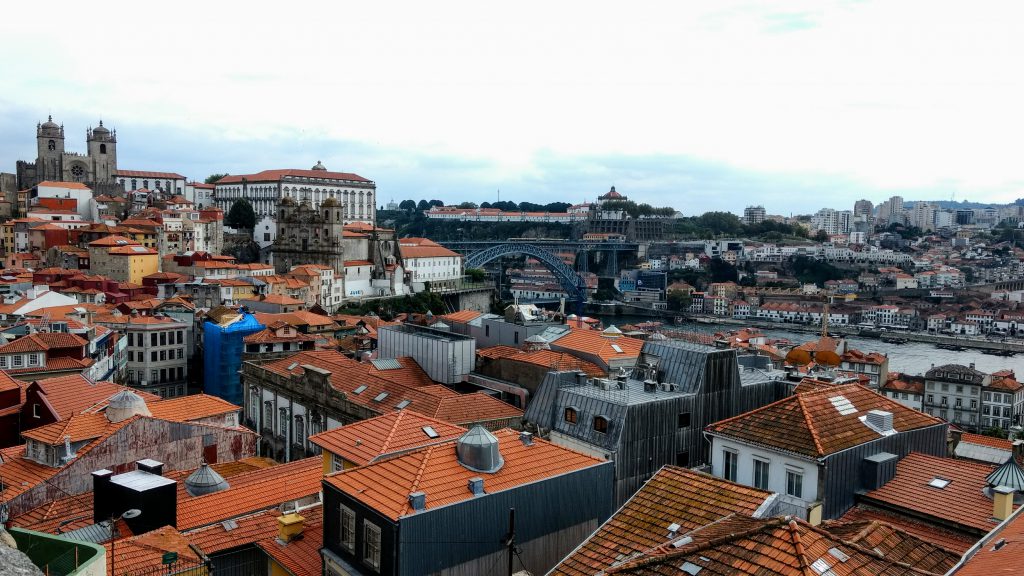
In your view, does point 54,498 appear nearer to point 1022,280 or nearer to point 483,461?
point 483,461

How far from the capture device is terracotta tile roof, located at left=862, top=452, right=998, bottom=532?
22.8 feet

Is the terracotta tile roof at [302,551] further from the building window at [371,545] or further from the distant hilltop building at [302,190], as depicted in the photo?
the distant hilltop building at [302,190]

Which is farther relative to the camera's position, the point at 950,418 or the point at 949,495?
the point at 950,418

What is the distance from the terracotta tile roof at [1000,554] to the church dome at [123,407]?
9205mm

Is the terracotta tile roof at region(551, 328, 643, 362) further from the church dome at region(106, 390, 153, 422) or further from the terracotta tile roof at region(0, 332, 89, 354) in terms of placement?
the terracotta tile roof at region(0, 332, 89, 354)

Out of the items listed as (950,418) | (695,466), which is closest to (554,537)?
(695,466)

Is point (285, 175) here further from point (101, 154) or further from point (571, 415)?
point (571, 415)

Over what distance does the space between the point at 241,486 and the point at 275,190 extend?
52.7 m

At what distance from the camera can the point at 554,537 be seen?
687cm

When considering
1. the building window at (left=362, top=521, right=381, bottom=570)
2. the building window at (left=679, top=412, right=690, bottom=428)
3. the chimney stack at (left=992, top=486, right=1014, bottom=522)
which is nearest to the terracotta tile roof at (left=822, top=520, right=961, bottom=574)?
the chimney stack at (left=992, top=486, right=1014, bottom=522)

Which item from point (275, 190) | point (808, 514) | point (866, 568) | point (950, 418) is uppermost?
point (275, 190)

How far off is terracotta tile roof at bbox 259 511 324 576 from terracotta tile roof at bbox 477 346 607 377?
485 cm

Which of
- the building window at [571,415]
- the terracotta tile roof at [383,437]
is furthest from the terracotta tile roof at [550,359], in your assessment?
the terracotta tile roof at [383,437]

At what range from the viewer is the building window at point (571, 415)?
955cm
